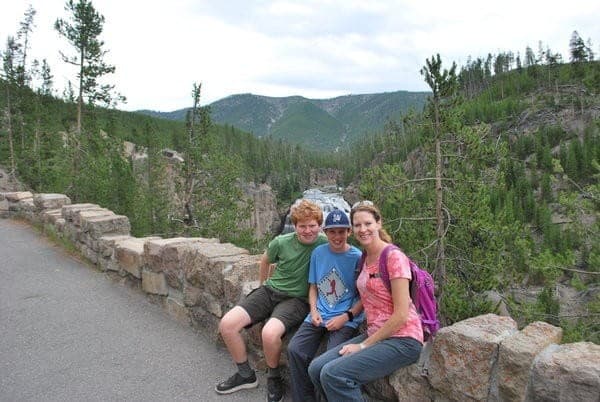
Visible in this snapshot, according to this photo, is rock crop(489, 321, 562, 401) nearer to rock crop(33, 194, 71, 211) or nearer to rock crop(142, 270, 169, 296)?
rock crop(142, 270, 169, 296)

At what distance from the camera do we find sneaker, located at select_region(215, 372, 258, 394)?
3.82 meters

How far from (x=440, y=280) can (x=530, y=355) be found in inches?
366

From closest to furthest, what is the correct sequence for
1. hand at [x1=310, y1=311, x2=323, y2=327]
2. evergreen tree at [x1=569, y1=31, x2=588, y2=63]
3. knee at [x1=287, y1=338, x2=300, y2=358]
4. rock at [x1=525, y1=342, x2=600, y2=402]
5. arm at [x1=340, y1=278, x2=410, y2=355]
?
rock at [x1=525, y1=342, x2=600, y2=402] → arm at [x1=340, y1=278, x2=410, y2=355] → knee at [x1=287, y1=338, x2=300, y2=358] → hand at [x1=310, y1=311, x2=323, y2=327] → evergreen tree at [x1=569, y1=31, x2=588, y2=63]

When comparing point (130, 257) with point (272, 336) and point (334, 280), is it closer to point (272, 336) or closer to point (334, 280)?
point (272, 336)

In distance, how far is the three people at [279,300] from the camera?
3.75 m

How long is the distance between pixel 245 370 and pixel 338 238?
4.89 ft

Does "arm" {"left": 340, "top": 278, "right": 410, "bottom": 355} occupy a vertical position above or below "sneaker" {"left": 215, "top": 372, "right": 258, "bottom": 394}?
above

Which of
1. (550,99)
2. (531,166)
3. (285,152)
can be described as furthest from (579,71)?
(285,152)

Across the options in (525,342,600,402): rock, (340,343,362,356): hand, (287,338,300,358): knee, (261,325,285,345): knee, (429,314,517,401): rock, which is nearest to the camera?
(525,342,600,402): rock

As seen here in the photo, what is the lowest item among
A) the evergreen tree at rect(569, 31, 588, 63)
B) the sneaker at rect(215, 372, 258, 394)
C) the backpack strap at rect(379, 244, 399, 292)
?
the sneaker at rect(215, 372, 258, 394)

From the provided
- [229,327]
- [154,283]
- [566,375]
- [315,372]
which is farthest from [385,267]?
[154,283]

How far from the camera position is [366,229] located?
3158mm

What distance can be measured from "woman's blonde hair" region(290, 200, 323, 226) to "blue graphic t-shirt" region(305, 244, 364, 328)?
0.33 m

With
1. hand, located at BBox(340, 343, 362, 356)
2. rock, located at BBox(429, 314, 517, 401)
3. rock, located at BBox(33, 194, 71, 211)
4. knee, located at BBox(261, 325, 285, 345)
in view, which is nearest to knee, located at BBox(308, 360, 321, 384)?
hand, located at BBox(340, 343, 362, 356)
